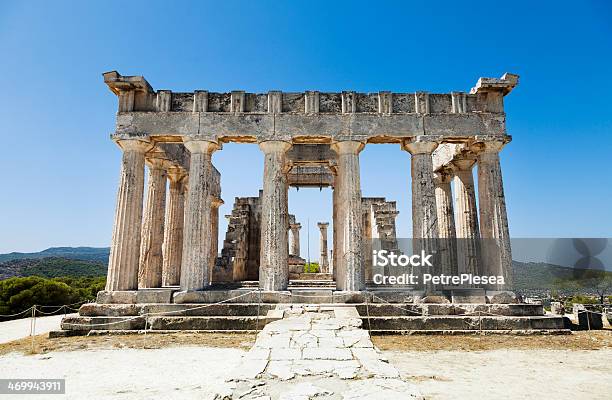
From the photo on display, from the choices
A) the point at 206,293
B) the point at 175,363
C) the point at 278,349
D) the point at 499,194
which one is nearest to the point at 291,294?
the point at 206,293

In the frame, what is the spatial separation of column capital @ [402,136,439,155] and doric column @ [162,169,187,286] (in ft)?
35.5

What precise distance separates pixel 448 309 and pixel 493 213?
159 inches

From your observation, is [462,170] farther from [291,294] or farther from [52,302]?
[52,302]

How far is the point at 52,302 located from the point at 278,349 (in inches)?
819

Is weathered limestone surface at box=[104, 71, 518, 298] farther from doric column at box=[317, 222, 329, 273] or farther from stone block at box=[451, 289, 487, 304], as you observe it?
doric column at box=[317, 222, 329, 273]

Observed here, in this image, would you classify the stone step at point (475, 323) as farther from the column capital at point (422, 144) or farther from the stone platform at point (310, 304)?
the column capital at point (422, 144)

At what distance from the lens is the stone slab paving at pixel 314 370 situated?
4.54 meters

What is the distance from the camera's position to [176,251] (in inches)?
724

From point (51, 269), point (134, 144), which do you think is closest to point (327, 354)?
point (134, 144)

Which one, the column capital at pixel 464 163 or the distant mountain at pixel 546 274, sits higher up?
the column capital at pixel 464 163

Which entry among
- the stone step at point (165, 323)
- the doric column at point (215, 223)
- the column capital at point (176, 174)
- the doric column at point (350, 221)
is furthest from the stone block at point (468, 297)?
the doric column at point (215, 223)

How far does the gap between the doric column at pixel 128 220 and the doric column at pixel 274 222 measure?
448cm

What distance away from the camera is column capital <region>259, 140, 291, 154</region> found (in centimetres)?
1438

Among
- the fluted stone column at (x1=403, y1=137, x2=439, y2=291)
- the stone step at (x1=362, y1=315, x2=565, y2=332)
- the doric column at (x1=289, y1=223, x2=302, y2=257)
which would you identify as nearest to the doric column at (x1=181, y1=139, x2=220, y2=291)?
the stone step at (x1=362, y1=315, x2=565, y2=332)
